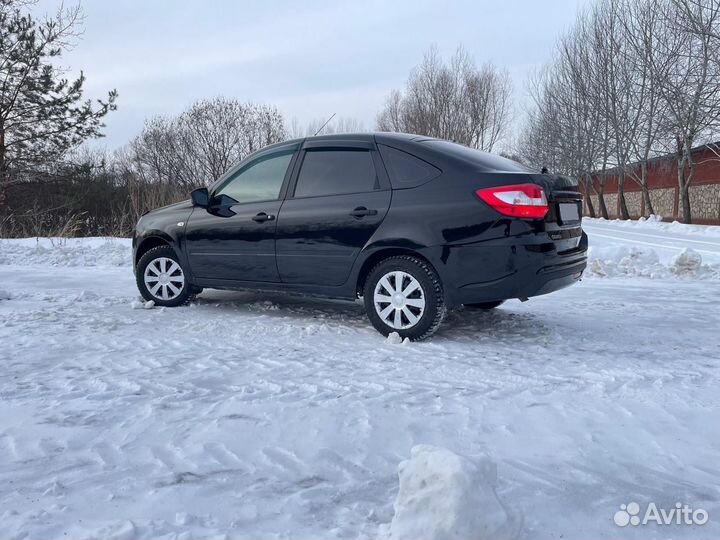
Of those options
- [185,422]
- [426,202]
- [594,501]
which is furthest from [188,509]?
[426,202]

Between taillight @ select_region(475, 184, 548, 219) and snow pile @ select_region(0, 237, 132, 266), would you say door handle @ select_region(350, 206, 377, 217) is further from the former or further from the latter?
snow pile @ select_region(0, 237, 132, 266)

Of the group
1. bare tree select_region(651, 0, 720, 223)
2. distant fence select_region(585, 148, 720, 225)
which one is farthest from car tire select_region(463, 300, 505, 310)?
distant fence select_region(585, 148, 720, 225)

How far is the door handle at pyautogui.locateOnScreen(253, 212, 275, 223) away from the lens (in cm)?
489

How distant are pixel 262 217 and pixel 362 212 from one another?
3.51 feet

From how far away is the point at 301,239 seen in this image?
4.69 metres

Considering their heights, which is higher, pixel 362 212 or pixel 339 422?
pixel 362 212

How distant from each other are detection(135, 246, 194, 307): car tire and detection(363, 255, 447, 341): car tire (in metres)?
2.18

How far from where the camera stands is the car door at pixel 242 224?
16.2 ft

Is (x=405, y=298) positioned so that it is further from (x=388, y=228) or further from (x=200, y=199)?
(x=200, y=199)

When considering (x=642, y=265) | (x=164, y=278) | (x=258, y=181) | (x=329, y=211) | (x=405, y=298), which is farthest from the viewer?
(x=642, y=265)

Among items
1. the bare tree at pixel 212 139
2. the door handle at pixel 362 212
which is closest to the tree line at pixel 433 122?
the bare tree at pixel 212 139

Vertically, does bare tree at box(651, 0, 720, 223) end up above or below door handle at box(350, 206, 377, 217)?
above

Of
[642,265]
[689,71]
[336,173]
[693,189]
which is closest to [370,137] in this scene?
[336,173]

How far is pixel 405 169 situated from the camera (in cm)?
432
